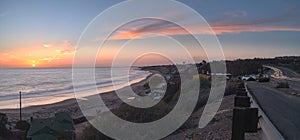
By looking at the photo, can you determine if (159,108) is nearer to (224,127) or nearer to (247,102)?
(224,127)

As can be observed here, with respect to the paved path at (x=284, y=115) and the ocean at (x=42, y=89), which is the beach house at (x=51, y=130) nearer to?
the paved path at (x=284, y=115)

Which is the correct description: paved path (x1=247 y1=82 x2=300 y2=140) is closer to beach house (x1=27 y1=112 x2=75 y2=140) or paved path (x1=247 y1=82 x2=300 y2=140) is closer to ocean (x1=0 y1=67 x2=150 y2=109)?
beach house (x1=27 y1=112 x2=75 y2=140)

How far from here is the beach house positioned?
1806 cm

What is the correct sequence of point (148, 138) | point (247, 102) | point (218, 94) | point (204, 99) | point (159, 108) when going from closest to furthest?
point (247, 102) < point (148, 138) < point (159, 108) < point (204, 99) < point (218, 94)

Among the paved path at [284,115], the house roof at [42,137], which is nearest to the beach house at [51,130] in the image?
the house roof at [42,137]

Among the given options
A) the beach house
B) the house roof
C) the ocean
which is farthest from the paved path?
the ocean

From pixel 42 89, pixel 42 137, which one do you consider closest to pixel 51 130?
pixel 42 137

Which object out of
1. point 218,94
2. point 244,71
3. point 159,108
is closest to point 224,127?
point 159,108

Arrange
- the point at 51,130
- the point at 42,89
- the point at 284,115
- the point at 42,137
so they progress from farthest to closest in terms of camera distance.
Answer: the point at 42,89
the point at 51,130
the point at 42,137
the point at 284,115

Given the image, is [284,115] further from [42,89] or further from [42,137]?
[42,89]

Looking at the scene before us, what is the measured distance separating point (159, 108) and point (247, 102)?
12.2 m

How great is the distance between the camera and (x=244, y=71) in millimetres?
63000

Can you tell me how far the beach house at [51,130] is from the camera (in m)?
18.1

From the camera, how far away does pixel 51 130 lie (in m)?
18.9
